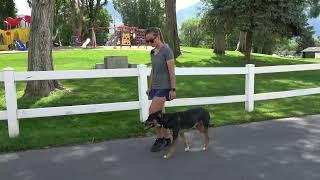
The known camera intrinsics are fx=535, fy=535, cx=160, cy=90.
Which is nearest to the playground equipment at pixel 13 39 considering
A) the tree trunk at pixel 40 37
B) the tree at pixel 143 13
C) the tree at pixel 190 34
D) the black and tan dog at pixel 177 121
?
the tree trunk at pixel 40 37

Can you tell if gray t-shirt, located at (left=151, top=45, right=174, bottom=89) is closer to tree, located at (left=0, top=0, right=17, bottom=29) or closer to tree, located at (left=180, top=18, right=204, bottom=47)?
tree, located at (left=0, top=0, right=17, bottom=29)

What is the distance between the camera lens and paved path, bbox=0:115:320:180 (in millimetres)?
6758

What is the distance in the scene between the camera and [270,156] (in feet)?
25.6

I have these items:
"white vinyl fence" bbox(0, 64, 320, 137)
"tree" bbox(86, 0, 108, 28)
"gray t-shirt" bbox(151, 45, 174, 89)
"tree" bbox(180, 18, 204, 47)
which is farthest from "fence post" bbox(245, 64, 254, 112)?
"tree" bbox(180, 18, 204, 47)

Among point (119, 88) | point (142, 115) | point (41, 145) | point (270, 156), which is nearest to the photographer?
point (270, 156)

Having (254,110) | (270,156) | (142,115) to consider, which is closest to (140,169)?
(270,156)

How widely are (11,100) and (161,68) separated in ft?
8.71

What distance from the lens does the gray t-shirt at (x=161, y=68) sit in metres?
7.71

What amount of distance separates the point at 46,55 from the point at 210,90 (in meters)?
4.93

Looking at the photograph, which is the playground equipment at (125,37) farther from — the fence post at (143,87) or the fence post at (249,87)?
the fence post at (143,87)

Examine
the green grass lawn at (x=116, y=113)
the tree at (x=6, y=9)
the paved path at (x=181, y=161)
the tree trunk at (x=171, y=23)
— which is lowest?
the paved path at (x=181, y=161)

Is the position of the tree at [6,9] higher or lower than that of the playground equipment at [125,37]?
higher

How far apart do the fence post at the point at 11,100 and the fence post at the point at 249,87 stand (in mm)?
5101

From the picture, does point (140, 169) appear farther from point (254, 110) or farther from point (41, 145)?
point (254, 110)
